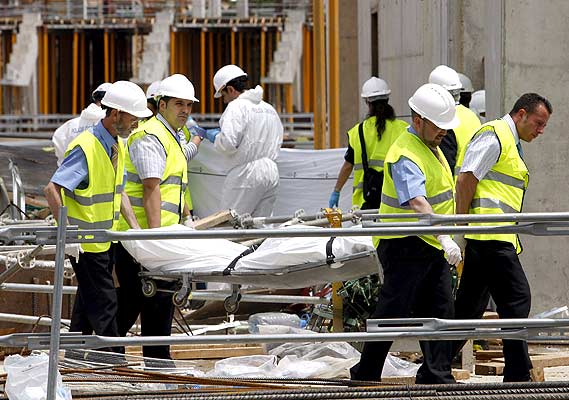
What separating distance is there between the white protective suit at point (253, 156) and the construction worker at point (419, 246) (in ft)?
18.6

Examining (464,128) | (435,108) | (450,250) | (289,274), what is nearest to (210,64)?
(464,128)

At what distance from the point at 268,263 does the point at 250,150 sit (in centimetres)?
563

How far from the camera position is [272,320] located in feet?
34.1

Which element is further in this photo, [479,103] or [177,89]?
[479,103]

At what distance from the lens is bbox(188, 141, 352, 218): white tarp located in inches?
576

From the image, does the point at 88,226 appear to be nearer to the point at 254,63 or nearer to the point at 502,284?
the point at 502,284

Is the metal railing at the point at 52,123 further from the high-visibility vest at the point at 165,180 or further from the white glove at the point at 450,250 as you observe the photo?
the white glove at the point at 450,250

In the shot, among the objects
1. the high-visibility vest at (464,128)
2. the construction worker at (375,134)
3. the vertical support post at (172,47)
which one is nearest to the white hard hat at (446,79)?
the high-visibility vest at (464,128)

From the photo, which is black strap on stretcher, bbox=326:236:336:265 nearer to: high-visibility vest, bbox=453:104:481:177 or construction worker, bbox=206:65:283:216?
high-visibility vest, bbox=453:104:481:177

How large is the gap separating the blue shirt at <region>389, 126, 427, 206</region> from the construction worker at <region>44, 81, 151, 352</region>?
1.60 m

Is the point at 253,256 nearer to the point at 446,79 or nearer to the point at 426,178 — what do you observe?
the point at 426,178

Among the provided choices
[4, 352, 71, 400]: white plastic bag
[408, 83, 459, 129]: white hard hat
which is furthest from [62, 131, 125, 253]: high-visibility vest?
[408, 83, 459, 129]: white hard hat

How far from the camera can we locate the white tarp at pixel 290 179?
14.6m

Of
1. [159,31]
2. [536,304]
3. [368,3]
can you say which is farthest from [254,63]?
[536,304]
